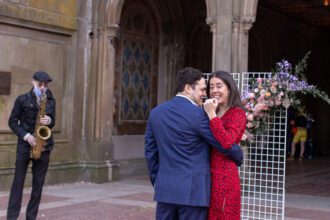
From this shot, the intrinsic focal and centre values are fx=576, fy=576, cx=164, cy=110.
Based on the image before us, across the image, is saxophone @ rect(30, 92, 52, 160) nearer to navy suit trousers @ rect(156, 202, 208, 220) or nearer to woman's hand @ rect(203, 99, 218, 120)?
navy suit trousers @ rect(156, 202, 208, 220)

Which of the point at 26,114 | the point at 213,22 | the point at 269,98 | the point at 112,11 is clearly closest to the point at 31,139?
the point at 26,114

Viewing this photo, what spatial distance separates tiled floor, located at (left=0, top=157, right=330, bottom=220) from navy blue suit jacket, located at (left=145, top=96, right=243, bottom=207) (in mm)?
4025

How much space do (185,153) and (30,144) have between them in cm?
327

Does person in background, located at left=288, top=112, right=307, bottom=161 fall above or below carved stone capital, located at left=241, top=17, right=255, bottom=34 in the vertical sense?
below

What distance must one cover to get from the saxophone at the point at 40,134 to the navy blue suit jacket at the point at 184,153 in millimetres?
2977

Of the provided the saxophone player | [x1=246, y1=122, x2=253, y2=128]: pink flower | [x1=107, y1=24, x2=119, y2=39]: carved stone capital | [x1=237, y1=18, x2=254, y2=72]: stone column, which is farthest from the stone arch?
[x1=246, y1=122, x2=253, y2=128]: pink flower

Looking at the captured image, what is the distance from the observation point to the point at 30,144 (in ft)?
22.4

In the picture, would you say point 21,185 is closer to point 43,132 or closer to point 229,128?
point 43,132

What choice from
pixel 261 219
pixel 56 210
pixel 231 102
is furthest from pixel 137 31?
pixel 231 102

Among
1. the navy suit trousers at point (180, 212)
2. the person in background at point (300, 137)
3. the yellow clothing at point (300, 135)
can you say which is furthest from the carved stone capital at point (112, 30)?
the yellow clothing at point (300, 135)

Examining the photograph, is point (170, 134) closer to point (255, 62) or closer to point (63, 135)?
point (63, 135)

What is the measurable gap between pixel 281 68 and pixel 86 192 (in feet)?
17.8

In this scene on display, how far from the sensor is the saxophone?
684cm

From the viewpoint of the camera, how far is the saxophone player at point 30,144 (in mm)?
6902
